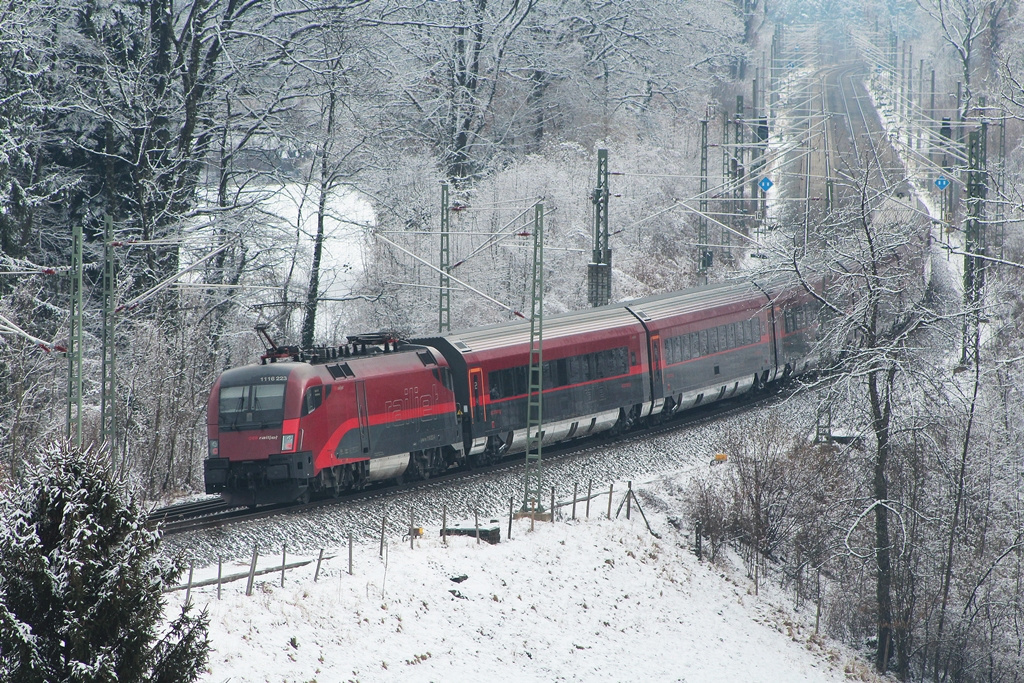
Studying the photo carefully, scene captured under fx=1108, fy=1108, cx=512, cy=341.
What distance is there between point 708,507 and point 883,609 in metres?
4.33

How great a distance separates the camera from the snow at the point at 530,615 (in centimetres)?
1581

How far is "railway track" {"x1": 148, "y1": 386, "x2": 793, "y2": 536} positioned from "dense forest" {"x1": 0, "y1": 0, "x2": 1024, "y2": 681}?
1802 mm

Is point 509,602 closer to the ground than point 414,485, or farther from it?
closer to the ground

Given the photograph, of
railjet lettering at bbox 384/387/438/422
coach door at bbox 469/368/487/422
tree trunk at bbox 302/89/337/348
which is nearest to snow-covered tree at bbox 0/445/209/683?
railjet lettering at bbox 384/387/438/422

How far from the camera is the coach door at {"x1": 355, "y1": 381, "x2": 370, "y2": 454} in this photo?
21.5 m

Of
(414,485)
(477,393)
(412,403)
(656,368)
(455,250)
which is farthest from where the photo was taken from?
(455,250)

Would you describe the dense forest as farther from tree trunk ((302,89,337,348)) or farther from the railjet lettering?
the railjet lettering

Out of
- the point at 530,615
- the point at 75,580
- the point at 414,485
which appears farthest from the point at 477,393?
the point at 75,580

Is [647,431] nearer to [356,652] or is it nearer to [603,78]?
[356,652]

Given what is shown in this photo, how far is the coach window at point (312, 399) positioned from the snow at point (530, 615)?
107 inches

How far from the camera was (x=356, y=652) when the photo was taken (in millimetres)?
16266

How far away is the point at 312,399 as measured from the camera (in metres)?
20.5

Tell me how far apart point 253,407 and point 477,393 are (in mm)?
5640

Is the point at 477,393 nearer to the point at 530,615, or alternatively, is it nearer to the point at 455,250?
the point at 530,615
